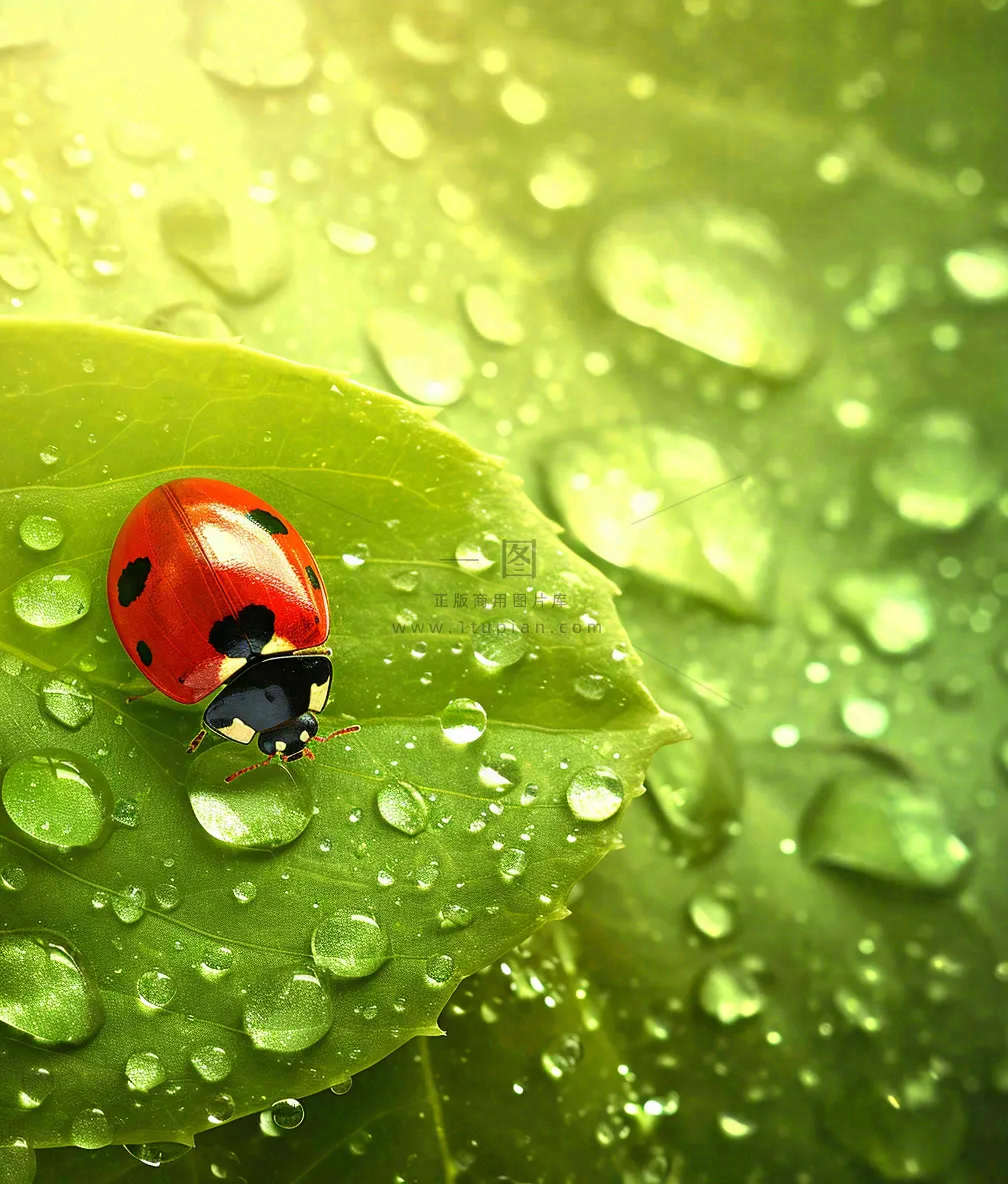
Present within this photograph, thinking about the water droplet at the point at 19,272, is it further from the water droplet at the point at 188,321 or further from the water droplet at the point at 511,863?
the water droplet at the point at 511,863

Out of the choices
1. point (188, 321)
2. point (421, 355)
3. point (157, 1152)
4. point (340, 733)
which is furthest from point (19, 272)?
point (157, 1152)

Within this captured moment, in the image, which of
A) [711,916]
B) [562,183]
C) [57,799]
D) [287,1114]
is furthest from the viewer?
[562,183]

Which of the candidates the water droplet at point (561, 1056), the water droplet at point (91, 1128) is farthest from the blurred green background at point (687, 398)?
the water droplet at point (91, 1128)

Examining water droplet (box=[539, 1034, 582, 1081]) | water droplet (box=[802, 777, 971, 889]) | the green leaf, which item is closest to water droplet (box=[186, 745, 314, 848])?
the green leaf

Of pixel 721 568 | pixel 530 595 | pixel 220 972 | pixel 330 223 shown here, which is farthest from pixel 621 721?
pixel 330 223

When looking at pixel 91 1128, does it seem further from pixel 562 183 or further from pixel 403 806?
pixel 562 183
